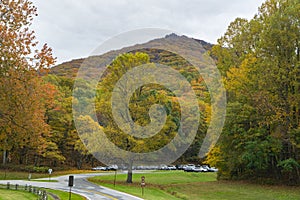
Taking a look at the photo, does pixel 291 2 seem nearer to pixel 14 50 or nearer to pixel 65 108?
pixel 14 50

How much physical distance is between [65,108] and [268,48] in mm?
33690

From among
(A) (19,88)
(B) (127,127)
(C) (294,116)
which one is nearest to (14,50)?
(A) (19,88)

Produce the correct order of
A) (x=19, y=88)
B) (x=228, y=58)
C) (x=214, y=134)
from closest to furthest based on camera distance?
(x=19, y=88)
(x=214, y=134)
(x=228, y=58)

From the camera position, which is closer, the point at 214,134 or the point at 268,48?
the point at 268,48

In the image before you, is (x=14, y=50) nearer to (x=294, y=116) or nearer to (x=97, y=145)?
(x=97, y=145)

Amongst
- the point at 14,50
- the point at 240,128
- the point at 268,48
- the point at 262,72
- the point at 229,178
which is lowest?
the point at 229,178

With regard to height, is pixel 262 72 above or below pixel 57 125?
above

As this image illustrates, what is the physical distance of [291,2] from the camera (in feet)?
96.3

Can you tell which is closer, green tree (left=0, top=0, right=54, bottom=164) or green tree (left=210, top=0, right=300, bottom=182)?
green tree (left=0, top=0, right=54, bottom=164)

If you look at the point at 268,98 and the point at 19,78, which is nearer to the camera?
the point at 19,78

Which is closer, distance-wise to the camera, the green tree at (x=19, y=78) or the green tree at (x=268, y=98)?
the green tree at (x=19, y=78)

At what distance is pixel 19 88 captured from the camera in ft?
47.1

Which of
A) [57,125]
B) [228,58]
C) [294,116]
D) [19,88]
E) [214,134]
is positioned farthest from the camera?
[57,125]

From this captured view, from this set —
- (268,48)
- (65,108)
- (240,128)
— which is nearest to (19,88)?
(240,128)
